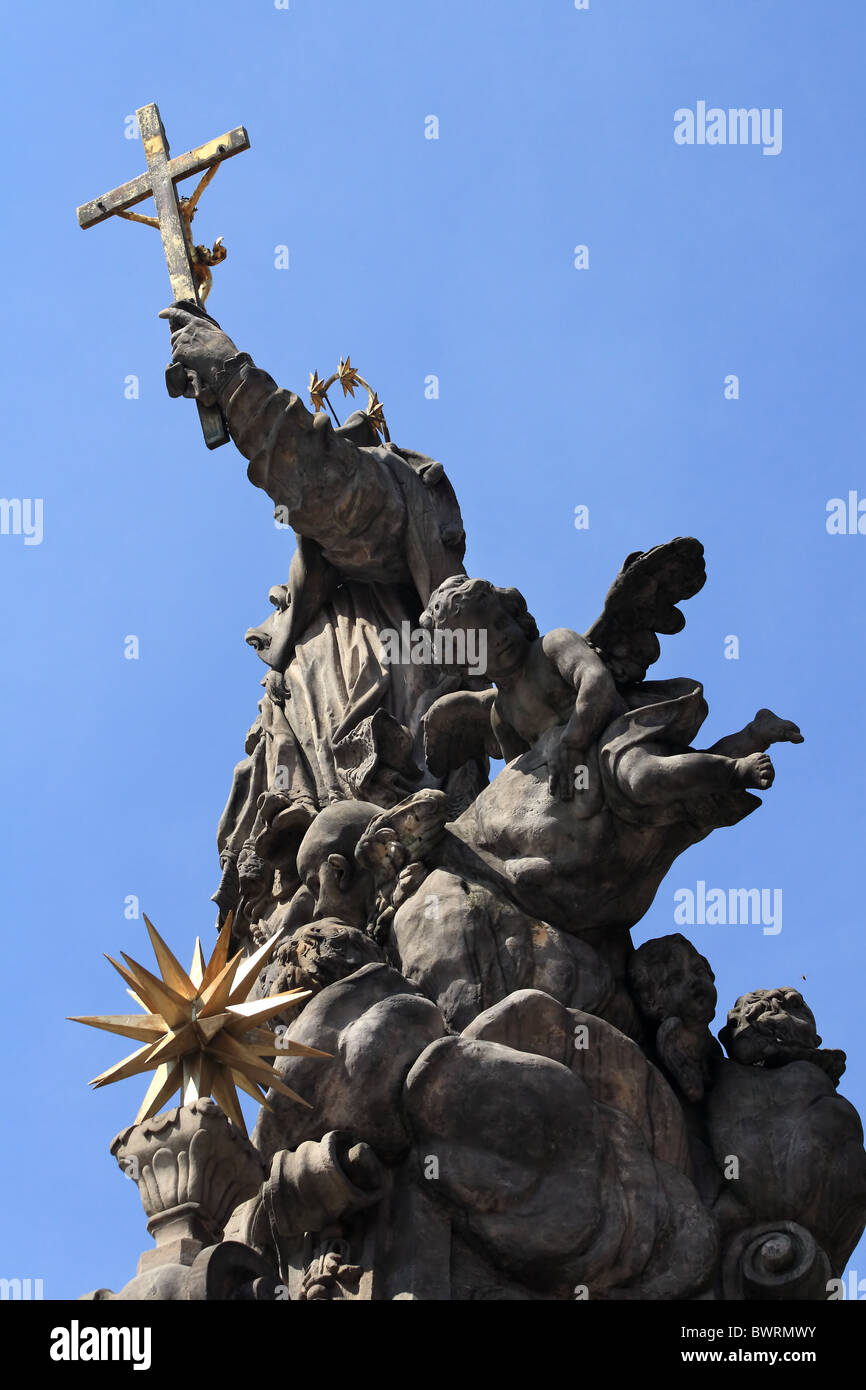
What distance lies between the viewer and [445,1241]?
34.1 ft

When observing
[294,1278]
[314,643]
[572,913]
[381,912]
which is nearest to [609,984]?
[572,913]

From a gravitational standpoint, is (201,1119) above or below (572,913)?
below

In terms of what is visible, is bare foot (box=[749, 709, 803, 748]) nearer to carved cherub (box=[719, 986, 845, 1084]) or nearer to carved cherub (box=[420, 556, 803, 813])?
carved cherub (box=[420, 556, 803, 813])

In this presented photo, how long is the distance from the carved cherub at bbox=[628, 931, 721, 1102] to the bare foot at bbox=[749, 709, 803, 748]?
3.75 ft

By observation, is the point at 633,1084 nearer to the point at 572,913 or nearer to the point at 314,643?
the point at 572,913

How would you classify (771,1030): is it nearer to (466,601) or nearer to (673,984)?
(673,984)

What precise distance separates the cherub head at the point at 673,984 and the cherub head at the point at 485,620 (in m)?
1.61

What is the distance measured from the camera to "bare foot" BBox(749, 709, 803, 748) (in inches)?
450

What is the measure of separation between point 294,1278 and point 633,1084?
176cm

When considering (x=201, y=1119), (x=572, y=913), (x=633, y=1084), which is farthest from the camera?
(x=572, y=913)

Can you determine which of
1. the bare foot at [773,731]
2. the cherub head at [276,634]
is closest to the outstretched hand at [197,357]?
the cherub head at [276,634]

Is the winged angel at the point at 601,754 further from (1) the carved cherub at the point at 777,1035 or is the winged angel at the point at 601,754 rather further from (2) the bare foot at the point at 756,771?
(1) the carved cherub at the point at 777,1035

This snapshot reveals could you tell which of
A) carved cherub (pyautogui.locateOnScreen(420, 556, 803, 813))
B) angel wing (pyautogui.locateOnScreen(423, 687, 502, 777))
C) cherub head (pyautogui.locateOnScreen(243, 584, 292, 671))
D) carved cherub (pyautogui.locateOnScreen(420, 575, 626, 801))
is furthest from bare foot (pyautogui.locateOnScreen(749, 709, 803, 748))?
cherub head (pyautogui.locateOnScreen(243, 584, 292, 671))

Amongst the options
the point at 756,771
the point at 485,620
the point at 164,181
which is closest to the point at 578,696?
the point at 485,620
